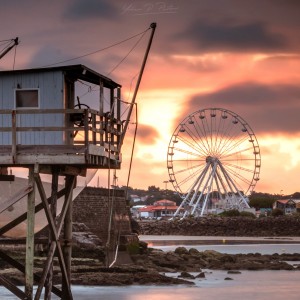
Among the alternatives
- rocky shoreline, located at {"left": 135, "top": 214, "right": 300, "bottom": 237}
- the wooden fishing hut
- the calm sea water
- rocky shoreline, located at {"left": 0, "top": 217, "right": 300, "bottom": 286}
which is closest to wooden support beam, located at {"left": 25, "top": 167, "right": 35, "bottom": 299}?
the wooden fishing hut

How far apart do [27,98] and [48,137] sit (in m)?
1.18

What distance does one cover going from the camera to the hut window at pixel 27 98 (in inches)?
910

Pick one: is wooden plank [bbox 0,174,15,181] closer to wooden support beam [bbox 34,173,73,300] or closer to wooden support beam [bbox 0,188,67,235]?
wooden support beam [bbox 0,188,67,235]

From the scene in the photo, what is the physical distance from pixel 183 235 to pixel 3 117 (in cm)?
8672

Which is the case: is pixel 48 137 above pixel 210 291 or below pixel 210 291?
above

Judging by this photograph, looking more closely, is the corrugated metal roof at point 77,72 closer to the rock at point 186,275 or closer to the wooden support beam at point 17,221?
the wooden support beam at point 17,221

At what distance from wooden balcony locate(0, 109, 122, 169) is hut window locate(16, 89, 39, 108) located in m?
0.32

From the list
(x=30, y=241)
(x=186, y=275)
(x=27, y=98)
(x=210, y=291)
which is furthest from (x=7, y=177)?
(x=186, y=275)

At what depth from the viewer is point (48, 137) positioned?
22.7 metres

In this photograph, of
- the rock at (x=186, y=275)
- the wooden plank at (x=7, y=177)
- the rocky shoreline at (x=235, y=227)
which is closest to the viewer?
the wooden plank at (x=7, y=177)

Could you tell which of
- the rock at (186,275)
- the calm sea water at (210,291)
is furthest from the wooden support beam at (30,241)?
the rock at (186,275)

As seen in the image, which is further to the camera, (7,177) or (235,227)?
(235,227)

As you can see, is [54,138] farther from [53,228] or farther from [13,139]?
[53,228]

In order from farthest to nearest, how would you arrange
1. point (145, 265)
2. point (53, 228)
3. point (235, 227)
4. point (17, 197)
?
point (235, 227), point (145, 265), point (53, 228), point (17, 197)
